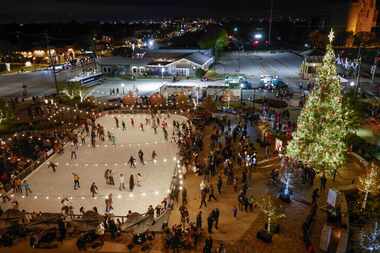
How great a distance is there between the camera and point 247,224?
47.1ft

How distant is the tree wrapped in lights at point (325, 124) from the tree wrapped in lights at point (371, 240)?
4218 millimetres

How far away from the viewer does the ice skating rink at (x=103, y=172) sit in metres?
17.6

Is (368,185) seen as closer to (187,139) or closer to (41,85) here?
(187,139)

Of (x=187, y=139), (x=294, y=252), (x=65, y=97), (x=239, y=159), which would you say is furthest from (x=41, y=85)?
(x=294, y=252)

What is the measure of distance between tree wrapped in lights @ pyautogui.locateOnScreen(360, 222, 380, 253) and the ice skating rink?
903 centimetres

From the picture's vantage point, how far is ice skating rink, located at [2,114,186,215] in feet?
57.9

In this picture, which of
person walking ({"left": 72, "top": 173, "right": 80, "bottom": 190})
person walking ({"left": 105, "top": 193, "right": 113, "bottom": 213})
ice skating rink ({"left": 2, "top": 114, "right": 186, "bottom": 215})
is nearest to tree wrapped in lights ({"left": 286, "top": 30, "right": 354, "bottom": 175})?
ice skating rink ({"left": 2, "top": 114, "right": 186, "bottom": 215})

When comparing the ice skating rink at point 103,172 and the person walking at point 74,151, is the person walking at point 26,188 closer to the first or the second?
the ice skating rink at point 103,172

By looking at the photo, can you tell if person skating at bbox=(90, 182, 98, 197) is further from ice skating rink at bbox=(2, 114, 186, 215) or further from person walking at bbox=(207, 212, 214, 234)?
person walking at bbox=(207, 212, 214, 234)

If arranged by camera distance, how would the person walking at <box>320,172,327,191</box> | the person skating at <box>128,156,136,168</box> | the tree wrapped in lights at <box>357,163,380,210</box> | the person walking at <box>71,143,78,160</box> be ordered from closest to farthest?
the tree wrapped in lights at <box>357,163,380,210</box>
the person walking at <box>320,172,327,191</box>
the person skating at <box>128,156,136,168</box>
the person walking at <box>71,143,78,160</box>

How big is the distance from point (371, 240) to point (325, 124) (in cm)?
568

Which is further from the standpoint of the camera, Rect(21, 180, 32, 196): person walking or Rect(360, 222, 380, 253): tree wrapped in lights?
Rect(21, 180, 32, 196): person walking

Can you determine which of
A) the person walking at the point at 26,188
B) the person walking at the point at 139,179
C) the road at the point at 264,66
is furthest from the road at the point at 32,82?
the person walking at the point at 139,179

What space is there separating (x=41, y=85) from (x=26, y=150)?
23644mm
